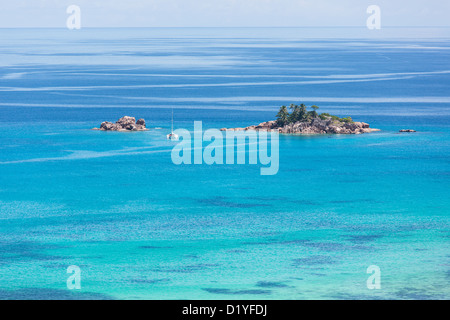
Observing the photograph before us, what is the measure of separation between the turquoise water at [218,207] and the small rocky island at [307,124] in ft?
4.37

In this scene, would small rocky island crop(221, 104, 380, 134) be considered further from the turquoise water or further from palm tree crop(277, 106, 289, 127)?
the turquoise water

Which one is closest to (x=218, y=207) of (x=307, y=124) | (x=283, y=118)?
(x=283, y=118)

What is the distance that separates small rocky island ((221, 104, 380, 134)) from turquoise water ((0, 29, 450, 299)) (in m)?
1.33

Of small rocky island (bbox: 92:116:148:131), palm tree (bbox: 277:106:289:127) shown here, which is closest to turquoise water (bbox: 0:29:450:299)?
small rocky island (bbox: 92:116:148:131)

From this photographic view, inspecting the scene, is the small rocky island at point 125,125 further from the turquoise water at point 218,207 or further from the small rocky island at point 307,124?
the small rocky island at point 307,124

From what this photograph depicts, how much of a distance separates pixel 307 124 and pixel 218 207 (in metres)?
28.6

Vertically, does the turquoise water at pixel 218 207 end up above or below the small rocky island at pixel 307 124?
below

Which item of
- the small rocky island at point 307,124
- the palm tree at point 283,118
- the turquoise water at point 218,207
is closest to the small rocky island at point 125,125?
the turquoise water at point 218,207

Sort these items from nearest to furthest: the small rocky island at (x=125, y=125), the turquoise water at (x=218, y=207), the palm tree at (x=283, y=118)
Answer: the turquoise water at (x=218, y=207) < the palm tree at (x=283, y=118) < the small rocky island at (x=125, y=125)

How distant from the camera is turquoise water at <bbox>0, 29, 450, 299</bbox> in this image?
1417 inches

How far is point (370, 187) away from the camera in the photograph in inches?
2251

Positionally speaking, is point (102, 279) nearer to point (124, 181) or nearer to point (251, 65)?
point (124, 181)

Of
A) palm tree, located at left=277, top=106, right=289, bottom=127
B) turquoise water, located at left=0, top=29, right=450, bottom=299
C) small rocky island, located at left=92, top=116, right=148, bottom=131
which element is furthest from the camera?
small rocky island, located at left=92, top=116, right=148, bottom=131

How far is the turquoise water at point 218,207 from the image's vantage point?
1417 inches
